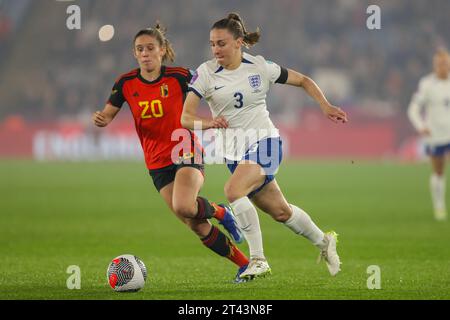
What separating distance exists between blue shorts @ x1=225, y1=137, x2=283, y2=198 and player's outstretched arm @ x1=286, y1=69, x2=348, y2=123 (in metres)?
0.48

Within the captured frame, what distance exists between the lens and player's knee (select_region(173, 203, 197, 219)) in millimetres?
7305

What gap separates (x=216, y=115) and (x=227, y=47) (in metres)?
0.56

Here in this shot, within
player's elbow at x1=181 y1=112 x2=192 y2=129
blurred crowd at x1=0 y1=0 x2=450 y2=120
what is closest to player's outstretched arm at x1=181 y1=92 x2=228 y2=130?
player's elbow at x1=181 y1=112 x2=192 y2=129

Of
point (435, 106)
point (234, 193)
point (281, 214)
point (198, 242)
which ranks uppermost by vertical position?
point (435, 106)

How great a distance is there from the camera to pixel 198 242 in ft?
35.8

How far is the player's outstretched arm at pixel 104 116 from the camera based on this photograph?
752 cm

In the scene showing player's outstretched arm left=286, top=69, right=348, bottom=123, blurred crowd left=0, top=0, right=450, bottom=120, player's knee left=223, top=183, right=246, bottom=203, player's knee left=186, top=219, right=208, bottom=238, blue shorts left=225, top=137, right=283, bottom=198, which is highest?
blurred crowd left=0, top=0, right=450, bottom=120

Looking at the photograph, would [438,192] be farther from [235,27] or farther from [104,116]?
[104,116]

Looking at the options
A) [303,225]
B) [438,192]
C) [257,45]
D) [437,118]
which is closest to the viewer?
[303,225]

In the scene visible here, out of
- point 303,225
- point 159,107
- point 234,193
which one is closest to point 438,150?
point 303,225

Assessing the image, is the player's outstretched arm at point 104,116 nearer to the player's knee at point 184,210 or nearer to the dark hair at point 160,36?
the dark hair at point 160,36

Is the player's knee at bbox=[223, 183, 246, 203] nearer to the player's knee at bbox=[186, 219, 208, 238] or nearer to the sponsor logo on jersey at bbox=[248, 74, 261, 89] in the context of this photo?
the player's knee at bbox=[186, 219, 208, 238]

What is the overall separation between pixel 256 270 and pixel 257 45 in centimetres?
2547
